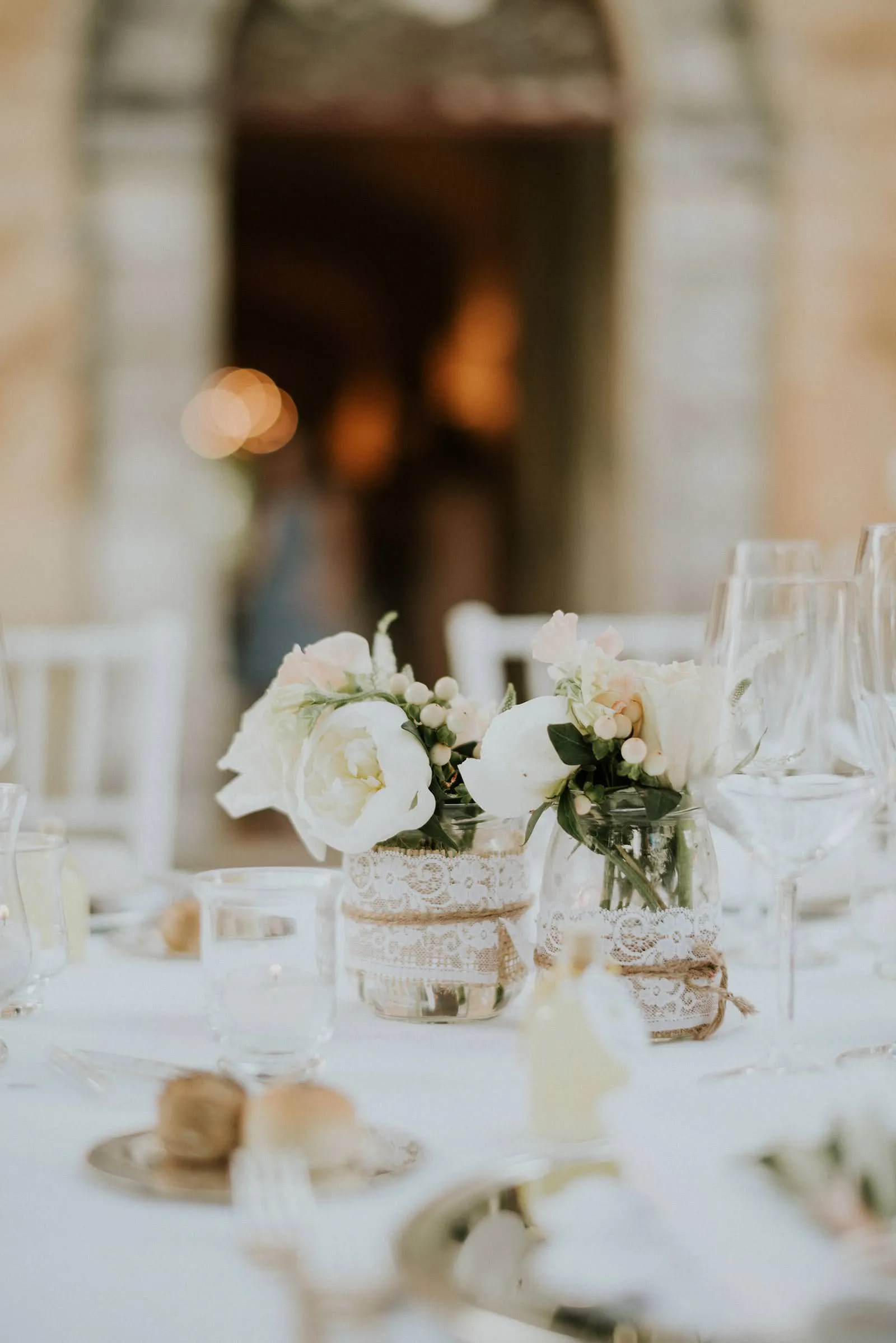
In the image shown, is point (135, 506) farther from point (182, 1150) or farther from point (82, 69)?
point (182, 1150)

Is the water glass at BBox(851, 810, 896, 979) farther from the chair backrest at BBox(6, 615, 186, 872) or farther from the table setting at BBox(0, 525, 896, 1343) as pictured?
the chair backrest at BBox(6, 615, 186, 872)

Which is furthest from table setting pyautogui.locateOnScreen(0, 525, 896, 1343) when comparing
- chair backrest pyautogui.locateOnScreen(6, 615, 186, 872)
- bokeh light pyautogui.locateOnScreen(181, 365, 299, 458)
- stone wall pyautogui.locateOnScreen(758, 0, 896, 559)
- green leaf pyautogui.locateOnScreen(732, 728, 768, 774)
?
bokeh light pyautogui.locateOnScreen(181, 365, 299, 458)

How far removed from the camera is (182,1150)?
2.07 feet

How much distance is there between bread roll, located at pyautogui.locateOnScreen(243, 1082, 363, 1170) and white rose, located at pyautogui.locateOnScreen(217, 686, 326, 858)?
0.97ft

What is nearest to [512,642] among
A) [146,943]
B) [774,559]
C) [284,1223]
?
[146,943]

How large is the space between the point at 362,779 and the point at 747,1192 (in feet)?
1.36

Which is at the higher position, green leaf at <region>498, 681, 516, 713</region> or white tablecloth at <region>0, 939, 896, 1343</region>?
green leaf at <region>498, 681, 516, 713</region>

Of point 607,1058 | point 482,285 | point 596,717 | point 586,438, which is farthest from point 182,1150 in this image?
point 482,285

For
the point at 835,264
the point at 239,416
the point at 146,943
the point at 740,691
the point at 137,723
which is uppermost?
the point at 239,416

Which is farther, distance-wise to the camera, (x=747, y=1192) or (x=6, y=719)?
(x=6, y=719)

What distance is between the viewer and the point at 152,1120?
0.71 meters

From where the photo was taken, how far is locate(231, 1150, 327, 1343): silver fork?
1.49ft

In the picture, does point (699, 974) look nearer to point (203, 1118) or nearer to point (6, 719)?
point (203, 1118)

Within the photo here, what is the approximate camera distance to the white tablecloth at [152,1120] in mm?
519
